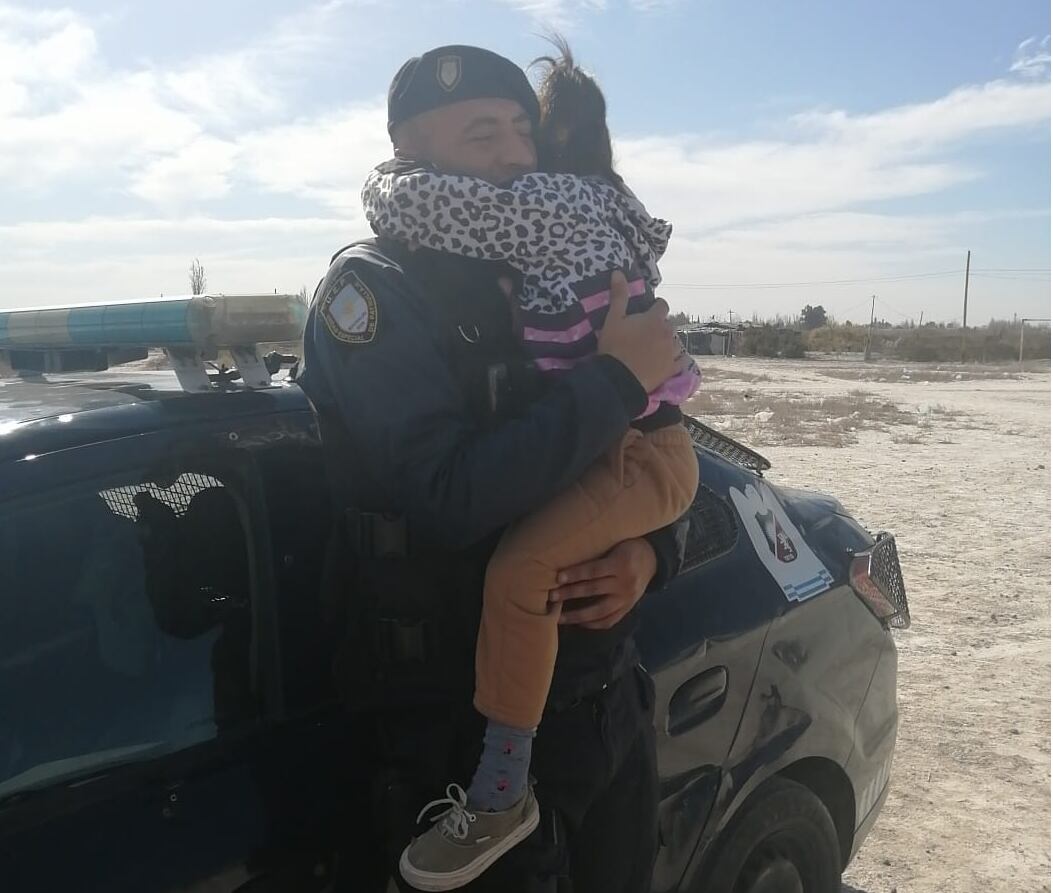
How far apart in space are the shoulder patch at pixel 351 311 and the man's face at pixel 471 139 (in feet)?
0.95

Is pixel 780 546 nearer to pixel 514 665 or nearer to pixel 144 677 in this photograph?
pixel 514 665

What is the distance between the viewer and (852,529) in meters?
3.09

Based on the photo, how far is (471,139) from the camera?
1723 millimetres

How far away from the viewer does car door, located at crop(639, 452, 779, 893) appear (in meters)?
2.22

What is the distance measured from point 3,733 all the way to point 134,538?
0.35 m

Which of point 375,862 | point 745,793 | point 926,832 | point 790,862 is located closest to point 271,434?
point 375,862

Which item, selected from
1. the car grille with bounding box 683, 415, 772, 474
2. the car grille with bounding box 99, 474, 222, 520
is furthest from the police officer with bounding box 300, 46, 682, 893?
the car grille with bounding box 683, 415, 772, 474

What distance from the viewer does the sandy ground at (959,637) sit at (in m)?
3.61

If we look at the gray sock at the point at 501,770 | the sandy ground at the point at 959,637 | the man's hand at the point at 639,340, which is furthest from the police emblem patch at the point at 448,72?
the sandy ground at the point at 959,637

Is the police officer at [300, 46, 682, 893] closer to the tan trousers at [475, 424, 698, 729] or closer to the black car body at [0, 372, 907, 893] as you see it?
the tan trousers at [475, 424, 698, 729]

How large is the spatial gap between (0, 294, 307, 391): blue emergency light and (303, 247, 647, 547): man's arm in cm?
39

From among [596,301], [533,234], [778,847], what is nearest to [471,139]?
[533,234]

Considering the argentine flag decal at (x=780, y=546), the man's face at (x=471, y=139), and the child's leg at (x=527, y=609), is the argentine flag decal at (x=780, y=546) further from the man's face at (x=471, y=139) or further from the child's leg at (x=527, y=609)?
the man's face at (x=471, y=139)

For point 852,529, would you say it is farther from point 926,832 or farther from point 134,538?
point 134,538
